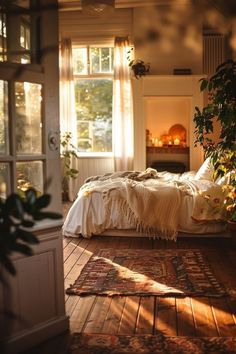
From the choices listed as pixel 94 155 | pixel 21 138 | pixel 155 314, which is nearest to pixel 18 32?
pixel 21 138

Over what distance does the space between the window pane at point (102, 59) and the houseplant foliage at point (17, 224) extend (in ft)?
24.7

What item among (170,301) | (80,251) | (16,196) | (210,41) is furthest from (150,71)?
(16,196)

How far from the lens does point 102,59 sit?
8188mm

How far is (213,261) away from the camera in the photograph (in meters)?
4.06

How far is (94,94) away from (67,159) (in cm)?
140

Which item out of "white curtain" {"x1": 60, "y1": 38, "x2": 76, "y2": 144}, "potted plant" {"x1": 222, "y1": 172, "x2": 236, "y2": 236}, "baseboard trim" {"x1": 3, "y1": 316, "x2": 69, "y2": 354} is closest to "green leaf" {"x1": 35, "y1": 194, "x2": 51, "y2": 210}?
"baseboard trim" {"x1": 3, "y1": 316, "x2": 69, "y2": 354}

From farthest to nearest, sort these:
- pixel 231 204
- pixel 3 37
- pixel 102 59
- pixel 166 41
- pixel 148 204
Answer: pixel 102 59 < pixel 166 41 < pixel 148 204 < pixel 231 204 < pixel 3 37

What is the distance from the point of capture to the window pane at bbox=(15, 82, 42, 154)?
2.24 meters

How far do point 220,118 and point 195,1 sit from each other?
465cm

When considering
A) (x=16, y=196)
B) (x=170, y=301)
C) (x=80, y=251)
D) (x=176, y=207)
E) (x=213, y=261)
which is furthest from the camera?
(x=176, y=207)

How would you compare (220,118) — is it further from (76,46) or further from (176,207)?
(76,46)

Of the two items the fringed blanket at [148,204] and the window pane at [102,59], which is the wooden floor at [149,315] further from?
the window pane at [102,59]

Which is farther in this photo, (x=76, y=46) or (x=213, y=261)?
(x=76, y=46)

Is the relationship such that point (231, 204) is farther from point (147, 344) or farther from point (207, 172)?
point (147, 344)
